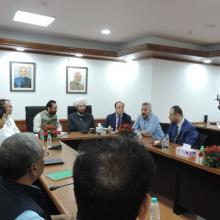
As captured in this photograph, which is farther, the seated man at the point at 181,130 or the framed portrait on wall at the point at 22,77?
the framed portrait on wall at the point at 22,77

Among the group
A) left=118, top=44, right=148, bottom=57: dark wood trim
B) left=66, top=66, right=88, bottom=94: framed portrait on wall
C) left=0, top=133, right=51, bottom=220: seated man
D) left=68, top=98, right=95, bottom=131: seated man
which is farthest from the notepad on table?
left=66, top=66, right=88, bottom=94: framed portrait on wall

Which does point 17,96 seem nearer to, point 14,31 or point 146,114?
point 14,31

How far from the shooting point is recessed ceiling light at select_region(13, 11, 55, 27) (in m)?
3.71

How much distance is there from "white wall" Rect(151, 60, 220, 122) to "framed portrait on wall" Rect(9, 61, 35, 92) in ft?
8.37

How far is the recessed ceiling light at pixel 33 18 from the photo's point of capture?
371 cm

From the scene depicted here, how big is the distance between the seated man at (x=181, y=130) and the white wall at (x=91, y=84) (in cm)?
185

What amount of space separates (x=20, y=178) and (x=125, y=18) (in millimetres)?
3125

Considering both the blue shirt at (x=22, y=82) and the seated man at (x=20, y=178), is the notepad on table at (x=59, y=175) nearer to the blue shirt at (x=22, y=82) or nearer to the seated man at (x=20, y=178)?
the seated man at (x=20, y=178)

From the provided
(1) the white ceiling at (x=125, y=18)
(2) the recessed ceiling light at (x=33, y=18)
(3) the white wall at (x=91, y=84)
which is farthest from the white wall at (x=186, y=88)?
(2) the recessed ceiling light at (x=33, y=18)

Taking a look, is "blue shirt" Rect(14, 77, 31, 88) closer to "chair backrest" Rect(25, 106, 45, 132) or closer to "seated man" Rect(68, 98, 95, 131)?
"chair backrest" Rect(25, 106, 45, 132)

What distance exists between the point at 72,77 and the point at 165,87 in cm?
208

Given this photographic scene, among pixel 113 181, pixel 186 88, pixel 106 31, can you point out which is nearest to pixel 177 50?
pixel 186 88

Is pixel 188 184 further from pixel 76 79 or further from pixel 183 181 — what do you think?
pixel 76 79

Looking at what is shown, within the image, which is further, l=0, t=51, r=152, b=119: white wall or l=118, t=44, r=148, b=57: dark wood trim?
l=0, t=51, r=152, b=119: white wall
